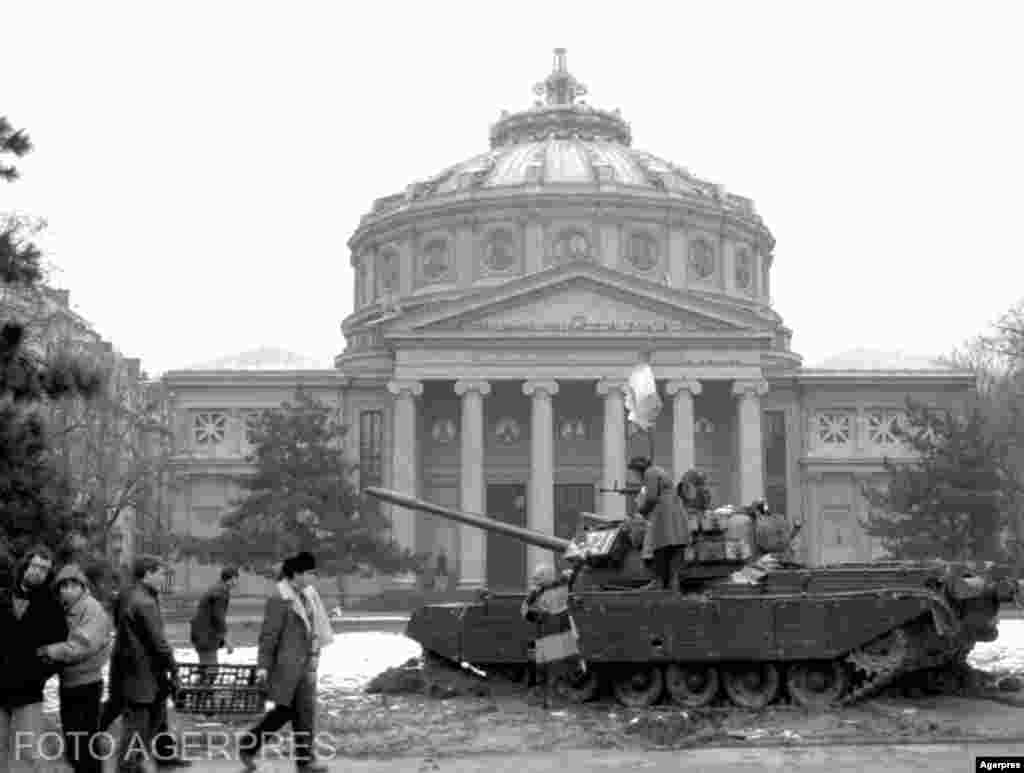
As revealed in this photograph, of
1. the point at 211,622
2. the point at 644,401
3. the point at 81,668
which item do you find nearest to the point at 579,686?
the point at 644,401

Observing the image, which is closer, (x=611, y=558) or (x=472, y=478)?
(x=611, y=558)

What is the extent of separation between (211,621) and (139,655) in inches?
249

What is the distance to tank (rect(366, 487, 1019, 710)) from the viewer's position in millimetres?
15195

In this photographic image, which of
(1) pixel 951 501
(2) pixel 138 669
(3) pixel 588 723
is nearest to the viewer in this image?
(2) pixel 138 669

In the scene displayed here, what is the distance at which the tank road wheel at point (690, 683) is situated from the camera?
15742 mm

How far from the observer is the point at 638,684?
631 inches

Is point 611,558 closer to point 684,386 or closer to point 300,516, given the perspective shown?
point 300,516

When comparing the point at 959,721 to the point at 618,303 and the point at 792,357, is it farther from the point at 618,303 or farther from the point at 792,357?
the point at 792,357

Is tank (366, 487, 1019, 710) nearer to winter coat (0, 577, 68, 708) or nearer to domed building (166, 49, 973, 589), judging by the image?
winter coat (0, 577, 68, 708)

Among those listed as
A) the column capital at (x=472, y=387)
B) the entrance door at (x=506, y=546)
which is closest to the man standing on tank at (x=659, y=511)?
the column capital at (x=472, y=387)

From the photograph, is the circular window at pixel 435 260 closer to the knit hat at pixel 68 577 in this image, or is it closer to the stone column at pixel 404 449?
the stone column at pixel 404 449

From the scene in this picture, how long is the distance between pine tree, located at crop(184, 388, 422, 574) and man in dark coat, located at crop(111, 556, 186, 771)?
3424cm

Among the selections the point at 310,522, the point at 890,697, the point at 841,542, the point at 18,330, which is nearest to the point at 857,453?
the point at 841,542

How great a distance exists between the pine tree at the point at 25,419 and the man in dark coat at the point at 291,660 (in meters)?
4.36
